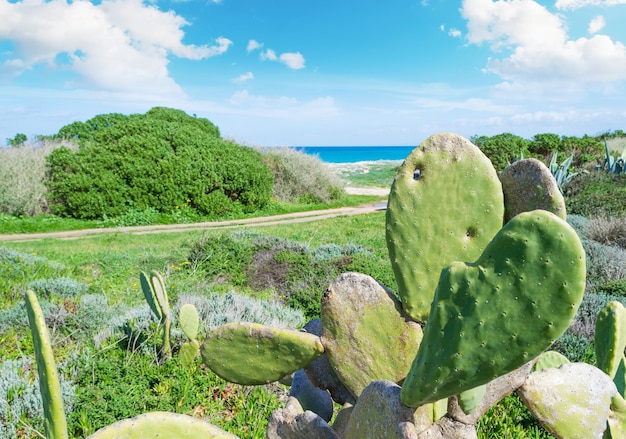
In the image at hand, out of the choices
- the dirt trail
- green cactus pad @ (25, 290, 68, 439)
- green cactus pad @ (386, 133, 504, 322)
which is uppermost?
green cactus pad @ (386, 133, 504, 322)

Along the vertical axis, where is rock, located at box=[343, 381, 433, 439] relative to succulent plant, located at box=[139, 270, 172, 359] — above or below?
above

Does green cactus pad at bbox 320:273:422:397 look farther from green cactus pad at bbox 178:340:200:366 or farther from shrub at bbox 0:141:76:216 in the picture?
shrub at bbox 0:141:76:216

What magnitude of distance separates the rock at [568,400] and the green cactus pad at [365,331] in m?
0.31

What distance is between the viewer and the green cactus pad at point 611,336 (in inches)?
62.8

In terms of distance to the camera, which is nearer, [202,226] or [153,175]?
[202,226]

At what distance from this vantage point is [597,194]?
11.7 m

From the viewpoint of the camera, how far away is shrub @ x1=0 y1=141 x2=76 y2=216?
14.5m

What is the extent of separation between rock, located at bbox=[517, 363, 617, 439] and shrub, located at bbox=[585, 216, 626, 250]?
309 inches

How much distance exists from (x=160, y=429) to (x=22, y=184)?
1557 centimetres

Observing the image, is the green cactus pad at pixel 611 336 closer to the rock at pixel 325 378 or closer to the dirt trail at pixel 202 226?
the rock at pixel 325 378

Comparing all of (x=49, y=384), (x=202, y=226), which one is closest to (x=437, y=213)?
(x=49, y=384)

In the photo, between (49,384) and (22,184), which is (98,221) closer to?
(22,184)

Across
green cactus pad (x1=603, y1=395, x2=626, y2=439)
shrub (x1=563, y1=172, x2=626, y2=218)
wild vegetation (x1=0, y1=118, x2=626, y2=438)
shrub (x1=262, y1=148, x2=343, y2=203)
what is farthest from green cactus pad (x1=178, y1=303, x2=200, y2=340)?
shrub (x1=262, y1=148, x2=343, y2=203)

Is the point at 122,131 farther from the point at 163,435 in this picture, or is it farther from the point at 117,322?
the point at 163,435
